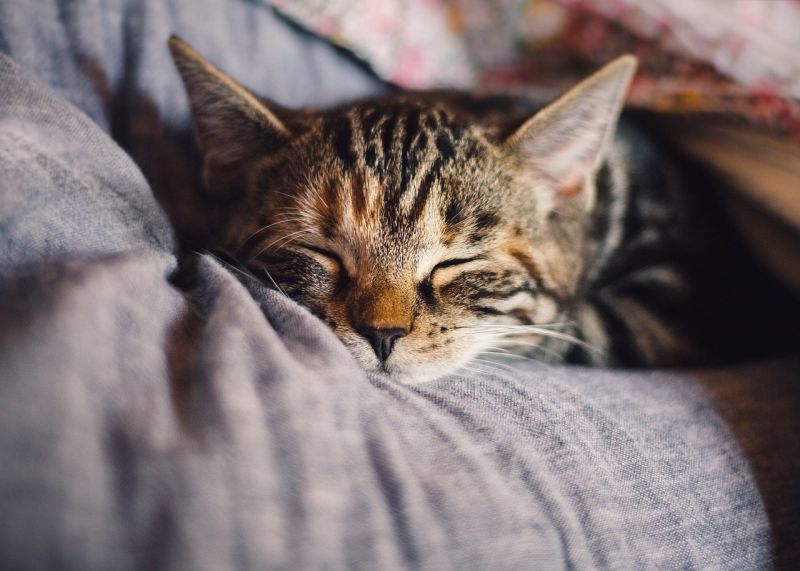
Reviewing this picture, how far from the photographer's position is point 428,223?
85 cm

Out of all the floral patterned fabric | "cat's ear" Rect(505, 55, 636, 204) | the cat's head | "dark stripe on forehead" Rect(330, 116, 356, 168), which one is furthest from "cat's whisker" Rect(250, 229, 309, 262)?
the floral patterned fabric

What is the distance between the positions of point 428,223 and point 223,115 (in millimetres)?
394

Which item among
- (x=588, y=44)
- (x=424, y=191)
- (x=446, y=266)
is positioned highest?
(x=588, y=44)

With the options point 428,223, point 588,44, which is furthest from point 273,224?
point 588,44

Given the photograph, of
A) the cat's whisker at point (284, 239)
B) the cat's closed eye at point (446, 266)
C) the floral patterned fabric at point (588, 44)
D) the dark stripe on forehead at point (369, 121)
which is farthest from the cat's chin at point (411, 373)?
the floral patterned fabric at point (588, 44)

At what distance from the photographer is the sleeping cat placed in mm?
835

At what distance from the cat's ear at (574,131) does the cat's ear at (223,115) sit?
411 mm

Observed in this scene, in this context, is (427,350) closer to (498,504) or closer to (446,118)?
(498,504)

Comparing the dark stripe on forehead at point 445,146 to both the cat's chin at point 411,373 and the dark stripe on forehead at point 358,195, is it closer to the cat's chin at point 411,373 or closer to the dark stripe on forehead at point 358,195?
the dark stripe on forehead at point 358,195

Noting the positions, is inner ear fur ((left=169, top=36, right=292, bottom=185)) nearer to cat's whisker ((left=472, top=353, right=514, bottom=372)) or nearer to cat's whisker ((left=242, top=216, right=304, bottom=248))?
cat's whisker ((left=242, top=216, right=304, bottom=248))

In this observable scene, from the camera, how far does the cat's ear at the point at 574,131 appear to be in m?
0.90

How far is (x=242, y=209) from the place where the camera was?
976 millimetres

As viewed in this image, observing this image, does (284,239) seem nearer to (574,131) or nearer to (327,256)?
(327,256)

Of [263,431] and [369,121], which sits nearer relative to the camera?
[263,431]
